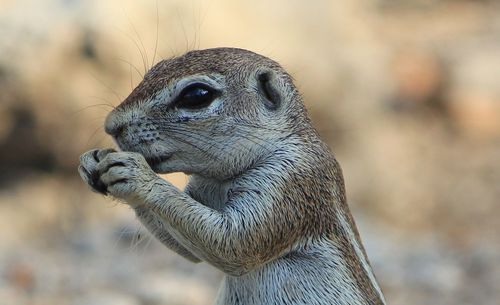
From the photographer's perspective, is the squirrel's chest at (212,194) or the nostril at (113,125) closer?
the nostril at (113,125)

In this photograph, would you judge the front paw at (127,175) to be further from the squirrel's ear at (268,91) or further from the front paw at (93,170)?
the squirrel's ear at (268,91)

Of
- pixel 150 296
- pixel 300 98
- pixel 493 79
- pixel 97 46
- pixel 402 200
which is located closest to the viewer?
pixel 300 98

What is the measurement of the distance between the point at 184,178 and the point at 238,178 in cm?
452

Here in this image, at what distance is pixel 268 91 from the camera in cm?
400

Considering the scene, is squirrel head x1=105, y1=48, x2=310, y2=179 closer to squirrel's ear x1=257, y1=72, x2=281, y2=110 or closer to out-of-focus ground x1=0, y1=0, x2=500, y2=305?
squirrel's ear x1=257, y1=72, x2=281, y2=110

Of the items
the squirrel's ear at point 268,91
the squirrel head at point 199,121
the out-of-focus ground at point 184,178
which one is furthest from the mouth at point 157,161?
the out-of-focus ground at point 184,178

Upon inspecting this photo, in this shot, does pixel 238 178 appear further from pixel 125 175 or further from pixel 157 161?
pixel 125 175

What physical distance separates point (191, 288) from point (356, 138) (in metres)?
2.93

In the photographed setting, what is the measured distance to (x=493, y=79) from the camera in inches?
428

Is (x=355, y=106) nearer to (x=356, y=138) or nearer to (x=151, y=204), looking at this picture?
(x=356, y=138)

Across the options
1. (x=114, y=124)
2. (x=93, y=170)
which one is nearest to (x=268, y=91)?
(x=114, y=124)

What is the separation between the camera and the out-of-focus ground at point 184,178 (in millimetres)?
7695

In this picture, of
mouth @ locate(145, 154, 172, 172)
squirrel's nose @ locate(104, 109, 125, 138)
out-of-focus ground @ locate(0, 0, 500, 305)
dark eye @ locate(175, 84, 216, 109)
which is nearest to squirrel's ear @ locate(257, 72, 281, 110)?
dark eye @ locate(175, 84, 216, 109)

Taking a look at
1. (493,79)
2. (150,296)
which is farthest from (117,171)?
(493,79)
